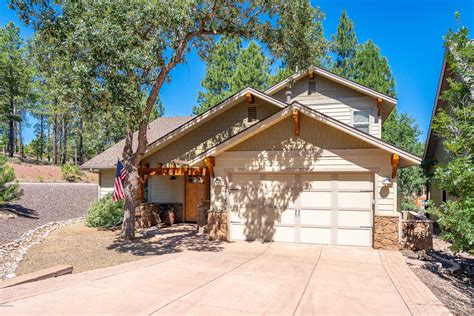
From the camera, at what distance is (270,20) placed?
10672 mm

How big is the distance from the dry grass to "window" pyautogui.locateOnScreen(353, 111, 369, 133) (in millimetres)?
8088

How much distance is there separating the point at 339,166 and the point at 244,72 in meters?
18.8

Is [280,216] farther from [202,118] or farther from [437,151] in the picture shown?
[437,151]

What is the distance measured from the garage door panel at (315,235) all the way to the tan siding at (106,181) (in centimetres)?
1125

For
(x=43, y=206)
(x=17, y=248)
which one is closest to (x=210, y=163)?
(x=17, y=248)

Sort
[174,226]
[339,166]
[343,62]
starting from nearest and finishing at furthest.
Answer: [339,166] < [174,226] < [343,62]

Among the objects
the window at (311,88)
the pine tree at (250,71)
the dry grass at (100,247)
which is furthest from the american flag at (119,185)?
the pine tree at (250,71)

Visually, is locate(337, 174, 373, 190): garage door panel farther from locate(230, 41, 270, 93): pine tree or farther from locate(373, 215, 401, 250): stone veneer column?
locate(230, 41, 270, 93): pine tree

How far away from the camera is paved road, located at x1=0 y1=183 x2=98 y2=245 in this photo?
38.9ft

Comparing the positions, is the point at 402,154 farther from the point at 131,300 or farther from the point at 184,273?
the point at 131,300

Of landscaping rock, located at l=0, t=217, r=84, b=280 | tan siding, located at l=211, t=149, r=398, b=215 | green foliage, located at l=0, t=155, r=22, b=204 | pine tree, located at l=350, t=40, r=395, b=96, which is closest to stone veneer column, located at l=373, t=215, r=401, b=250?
tan siding, located at l=211, t=149, r=398, b=215

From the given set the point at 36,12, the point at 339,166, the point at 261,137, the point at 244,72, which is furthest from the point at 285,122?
the point at 244,72

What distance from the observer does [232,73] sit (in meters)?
28.0

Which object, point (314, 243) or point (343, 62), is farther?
point (343, 62)
